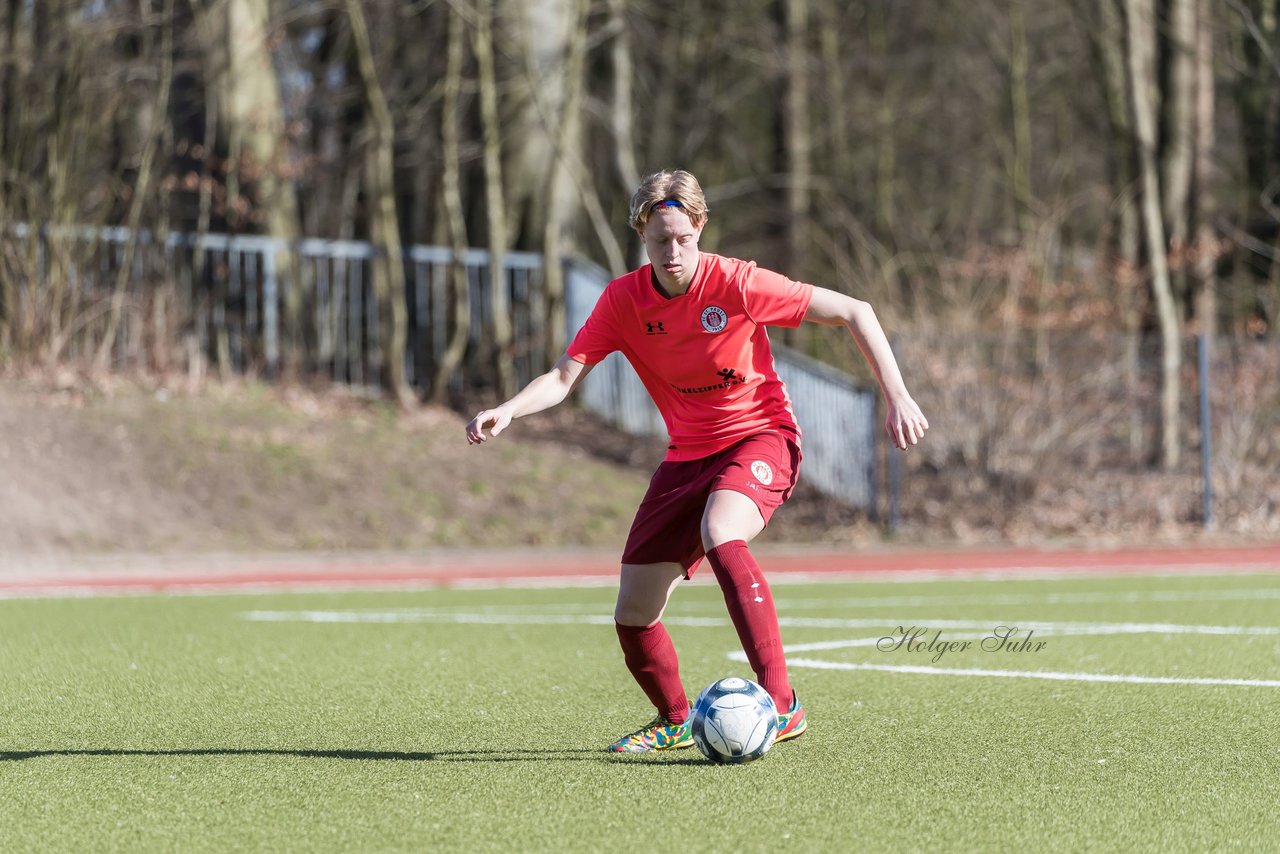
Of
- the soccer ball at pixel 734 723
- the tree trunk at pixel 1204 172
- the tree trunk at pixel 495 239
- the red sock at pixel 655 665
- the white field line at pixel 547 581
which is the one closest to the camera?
the soccer ball at pixel 734 723

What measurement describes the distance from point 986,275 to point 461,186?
12273 mm

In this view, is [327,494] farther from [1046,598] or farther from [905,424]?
[905,424]

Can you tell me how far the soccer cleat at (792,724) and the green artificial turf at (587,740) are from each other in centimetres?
7

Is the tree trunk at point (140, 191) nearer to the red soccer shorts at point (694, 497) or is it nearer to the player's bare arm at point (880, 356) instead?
the red soccer shorts at point (694, 497)

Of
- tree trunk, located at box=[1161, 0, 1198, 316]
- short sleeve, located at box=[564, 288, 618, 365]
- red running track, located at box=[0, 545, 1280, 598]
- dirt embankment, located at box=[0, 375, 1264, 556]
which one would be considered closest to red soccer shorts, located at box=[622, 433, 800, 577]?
short sleeve, located at box=[564, 288, 618, 365]

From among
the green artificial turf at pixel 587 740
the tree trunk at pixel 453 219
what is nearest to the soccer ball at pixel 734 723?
the green artificial turf at pixel 587 740

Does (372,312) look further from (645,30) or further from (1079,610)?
(1079,610)

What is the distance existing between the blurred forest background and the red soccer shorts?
12.0m

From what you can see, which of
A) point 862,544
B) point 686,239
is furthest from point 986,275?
point 686,239

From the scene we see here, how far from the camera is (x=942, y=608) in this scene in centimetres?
1127

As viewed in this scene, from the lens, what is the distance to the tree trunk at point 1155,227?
1794 centimetres

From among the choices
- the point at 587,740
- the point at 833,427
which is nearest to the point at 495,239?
the point at 833,427

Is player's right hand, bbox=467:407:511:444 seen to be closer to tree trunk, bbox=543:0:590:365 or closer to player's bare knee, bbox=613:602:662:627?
player's bare knee, bbox=613:602:662:627

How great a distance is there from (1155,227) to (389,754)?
1629 centimetres
